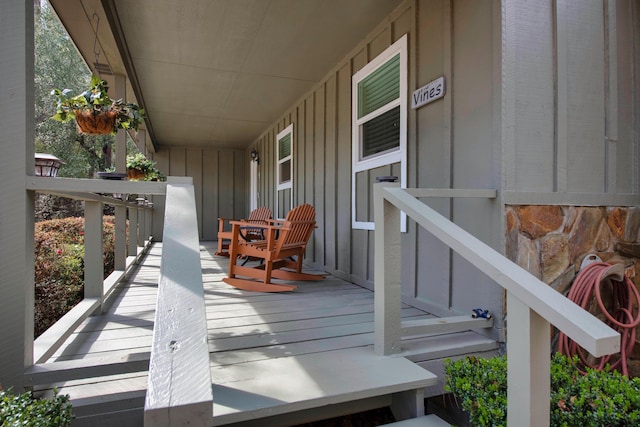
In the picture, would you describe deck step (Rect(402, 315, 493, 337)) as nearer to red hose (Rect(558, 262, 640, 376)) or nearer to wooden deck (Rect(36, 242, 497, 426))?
wooden deck (Rect(36, 242, 497, 426))

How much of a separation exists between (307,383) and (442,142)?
74.5 inches

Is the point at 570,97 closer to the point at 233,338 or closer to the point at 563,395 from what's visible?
the point at 563,395

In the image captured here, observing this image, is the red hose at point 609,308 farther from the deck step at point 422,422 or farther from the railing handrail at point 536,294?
the railing handrail at point 536,294

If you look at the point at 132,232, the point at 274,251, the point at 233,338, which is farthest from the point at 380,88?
the point at 132,232

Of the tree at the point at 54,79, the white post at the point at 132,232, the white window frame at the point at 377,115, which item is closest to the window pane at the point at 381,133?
the white window frame at the point at 377,115

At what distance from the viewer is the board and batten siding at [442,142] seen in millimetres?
2248

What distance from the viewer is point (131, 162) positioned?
5086mm

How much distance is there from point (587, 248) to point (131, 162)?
517cm

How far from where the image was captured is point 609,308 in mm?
2453

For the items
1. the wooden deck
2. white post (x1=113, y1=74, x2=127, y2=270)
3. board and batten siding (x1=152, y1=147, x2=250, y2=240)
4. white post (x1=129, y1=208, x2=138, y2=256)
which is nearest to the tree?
board and batten siding (x1=152, y1=147, x2=250, y2=240)

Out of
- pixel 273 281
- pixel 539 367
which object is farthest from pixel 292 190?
pixel 539 367

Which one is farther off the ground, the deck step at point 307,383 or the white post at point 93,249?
the white post at point 93,249

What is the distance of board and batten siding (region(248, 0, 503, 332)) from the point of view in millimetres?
2248

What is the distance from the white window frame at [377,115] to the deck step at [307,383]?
1495 mm
